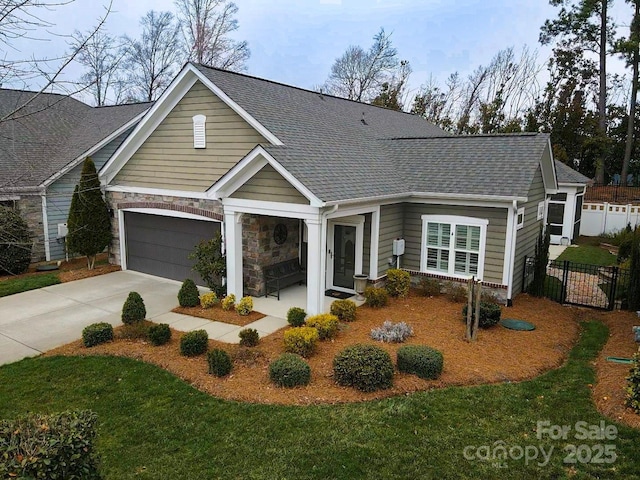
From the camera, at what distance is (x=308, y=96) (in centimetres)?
1638

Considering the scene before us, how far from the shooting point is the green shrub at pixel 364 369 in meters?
7.02

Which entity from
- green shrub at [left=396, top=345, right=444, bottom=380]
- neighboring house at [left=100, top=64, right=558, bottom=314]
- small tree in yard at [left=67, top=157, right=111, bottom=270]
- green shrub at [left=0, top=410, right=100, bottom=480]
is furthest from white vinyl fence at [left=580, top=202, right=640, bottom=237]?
green shrub at [left=0, top=410, right=100, bottom=480]

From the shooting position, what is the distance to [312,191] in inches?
378

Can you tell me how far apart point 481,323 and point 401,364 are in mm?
3164

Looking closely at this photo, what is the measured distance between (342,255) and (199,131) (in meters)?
5.49

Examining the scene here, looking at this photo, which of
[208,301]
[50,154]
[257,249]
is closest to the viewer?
[208,301]

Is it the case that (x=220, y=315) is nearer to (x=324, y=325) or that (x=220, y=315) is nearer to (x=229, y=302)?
(x=229, y=302)

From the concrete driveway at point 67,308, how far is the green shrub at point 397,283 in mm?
5884

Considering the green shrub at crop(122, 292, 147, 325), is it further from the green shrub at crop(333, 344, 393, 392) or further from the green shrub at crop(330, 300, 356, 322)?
the green shrub at crop(333, 344, 393, 392)

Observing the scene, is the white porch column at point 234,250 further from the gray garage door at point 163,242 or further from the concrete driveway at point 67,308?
the gray garage door at point 163,242

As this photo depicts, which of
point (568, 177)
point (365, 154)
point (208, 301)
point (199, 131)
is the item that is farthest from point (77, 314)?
point (568, 177)

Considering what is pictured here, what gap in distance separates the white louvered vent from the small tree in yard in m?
4.12

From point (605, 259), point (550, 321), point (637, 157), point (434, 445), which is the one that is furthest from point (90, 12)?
point (637, 157)

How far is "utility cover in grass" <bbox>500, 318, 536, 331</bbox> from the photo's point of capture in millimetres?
10055
